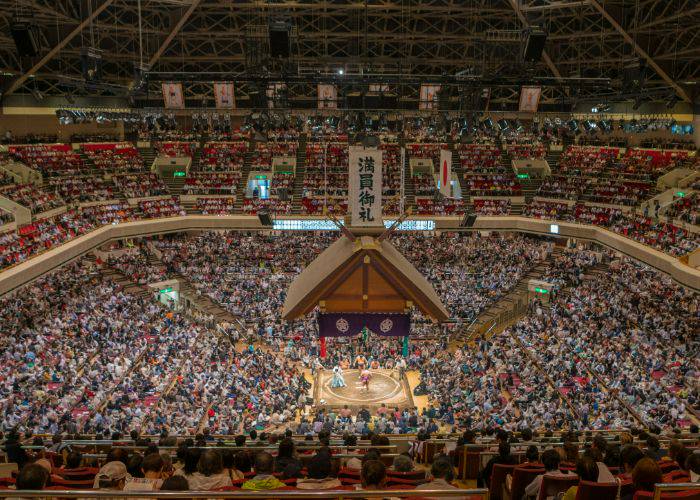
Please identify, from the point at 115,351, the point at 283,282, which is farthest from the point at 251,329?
the point at 115,351

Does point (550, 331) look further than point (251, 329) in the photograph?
No

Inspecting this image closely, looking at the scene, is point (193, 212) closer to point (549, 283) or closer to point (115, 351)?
point (115, 351)

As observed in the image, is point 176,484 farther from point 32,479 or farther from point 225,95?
point 225,95

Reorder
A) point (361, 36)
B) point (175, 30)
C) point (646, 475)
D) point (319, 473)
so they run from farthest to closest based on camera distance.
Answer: point (361, 36) → point (175, 30) → point (319, 473) → point (646, 475)

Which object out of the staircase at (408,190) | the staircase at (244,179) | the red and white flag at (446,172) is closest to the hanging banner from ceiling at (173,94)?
the staircase at (244,179)

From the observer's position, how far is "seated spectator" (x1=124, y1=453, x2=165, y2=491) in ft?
15.5

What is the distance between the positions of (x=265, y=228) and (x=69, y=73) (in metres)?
12.1

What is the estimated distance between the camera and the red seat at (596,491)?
438 cm

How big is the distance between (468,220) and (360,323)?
68.6ft

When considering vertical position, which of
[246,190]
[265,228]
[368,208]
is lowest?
[368,208]

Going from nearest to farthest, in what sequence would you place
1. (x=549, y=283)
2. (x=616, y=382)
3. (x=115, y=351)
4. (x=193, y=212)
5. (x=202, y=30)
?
(x=616, y=382) < (x=115, y=351) < (x=549, y=283) < (x=202, y=30) < (x=193, y=212)

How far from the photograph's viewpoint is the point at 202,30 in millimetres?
29844

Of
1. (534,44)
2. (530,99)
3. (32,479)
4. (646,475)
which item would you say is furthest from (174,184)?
(646,475)

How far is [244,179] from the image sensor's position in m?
34.5
